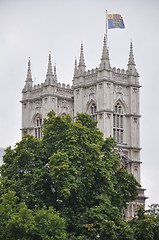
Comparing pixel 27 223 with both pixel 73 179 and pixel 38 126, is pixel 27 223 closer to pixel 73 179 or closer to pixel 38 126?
pixel 73 179

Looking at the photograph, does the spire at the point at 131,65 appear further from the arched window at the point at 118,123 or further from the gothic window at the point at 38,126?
the gothic window at the point at 38,126

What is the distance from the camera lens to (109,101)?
348ft

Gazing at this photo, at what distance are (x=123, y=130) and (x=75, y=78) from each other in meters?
8.77

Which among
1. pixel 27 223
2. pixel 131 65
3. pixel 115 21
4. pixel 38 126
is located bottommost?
pixel 27 223

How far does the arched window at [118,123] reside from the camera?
351 ft

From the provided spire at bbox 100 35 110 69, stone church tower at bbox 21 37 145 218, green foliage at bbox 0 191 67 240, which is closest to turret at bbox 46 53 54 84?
stone church tower at bbox 21 37 145 218

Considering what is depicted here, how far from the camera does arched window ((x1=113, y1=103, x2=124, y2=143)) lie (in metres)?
107

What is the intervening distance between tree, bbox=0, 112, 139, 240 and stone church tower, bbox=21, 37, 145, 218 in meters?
27.9

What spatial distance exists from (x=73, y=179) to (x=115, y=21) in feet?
126

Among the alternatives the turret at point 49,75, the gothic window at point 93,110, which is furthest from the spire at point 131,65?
the turret at point 49,75

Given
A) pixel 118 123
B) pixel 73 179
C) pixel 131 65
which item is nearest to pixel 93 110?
pixel 118 123

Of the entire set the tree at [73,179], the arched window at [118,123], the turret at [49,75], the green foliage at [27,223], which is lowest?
the green foliage at [27,223]

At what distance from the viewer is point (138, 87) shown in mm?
110125

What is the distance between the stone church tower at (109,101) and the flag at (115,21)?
97.7 inches
